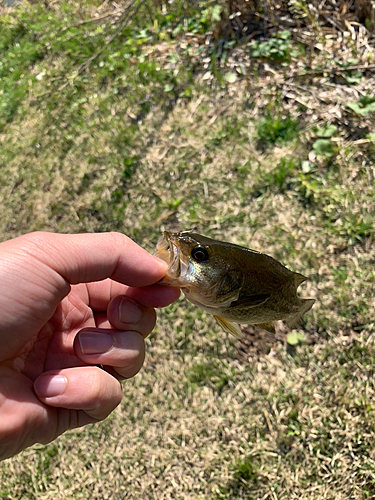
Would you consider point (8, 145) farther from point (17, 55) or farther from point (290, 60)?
point (290, 60)

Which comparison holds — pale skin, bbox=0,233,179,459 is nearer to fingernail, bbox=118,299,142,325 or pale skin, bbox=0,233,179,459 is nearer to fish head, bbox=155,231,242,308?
fingernail, bbox=118,299,142,325

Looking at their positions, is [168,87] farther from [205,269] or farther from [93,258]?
[205,269]

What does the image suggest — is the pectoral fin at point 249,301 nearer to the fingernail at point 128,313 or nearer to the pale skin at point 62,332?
the pale skin at point 62,332

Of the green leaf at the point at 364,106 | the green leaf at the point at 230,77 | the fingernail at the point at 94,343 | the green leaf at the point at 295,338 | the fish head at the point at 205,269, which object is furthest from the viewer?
the green leaf at the point at 230,77

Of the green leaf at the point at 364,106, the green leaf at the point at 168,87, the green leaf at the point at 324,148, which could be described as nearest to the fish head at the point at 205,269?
the green leaf at the point at 324,148

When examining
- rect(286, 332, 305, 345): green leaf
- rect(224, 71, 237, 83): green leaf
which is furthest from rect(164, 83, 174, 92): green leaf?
rect(286, 332, 305, 345): green leaf

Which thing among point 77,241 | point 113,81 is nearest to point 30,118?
point 113,81
